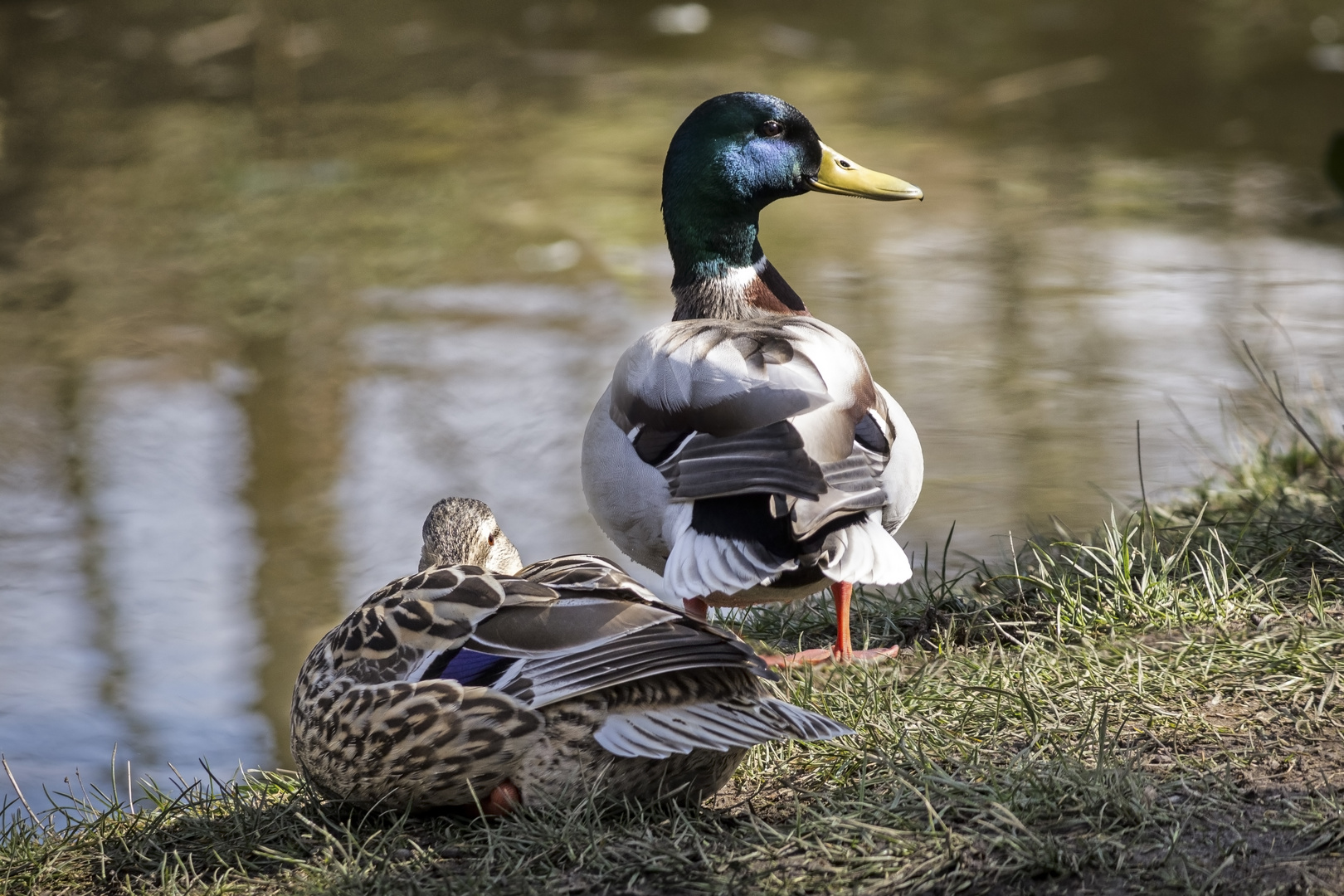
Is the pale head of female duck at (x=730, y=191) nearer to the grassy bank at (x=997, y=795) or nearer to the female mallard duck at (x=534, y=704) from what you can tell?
the grassy bank at (x=997, y=795)

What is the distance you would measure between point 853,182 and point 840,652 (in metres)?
1.52

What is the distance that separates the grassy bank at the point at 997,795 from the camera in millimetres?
2309

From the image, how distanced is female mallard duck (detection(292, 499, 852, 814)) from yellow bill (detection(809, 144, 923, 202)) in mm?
1925

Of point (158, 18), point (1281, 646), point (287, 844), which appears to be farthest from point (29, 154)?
point (1281, 646)

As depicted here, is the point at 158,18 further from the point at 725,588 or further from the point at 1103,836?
the point at 1103,836

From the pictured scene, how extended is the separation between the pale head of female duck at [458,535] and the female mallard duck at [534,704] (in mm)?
482

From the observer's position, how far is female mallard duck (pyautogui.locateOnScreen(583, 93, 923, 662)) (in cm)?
300

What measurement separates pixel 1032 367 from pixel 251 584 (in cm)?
322

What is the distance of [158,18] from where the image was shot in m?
11.9

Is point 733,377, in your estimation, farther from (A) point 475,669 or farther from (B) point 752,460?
(A) point 475,669

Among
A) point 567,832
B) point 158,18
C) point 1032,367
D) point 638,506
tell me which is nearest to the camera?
point 567,832

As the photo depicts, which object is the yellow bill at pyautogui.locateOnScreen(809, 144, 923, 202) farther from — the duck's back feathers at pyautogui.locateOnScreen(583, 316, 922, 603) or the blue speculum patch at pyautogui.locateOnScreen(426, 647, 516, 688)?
the blue speculum patch at pyautogui.locateOnScreen(426, 647, 516, 688)

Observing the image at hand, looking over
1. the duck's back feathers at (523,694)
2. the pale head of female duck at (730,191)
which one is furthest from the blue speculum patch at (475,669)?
the pale head of female duck at (730,191)

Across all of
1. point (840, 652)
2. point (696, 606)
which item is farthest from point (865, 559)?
point (696, 606)
